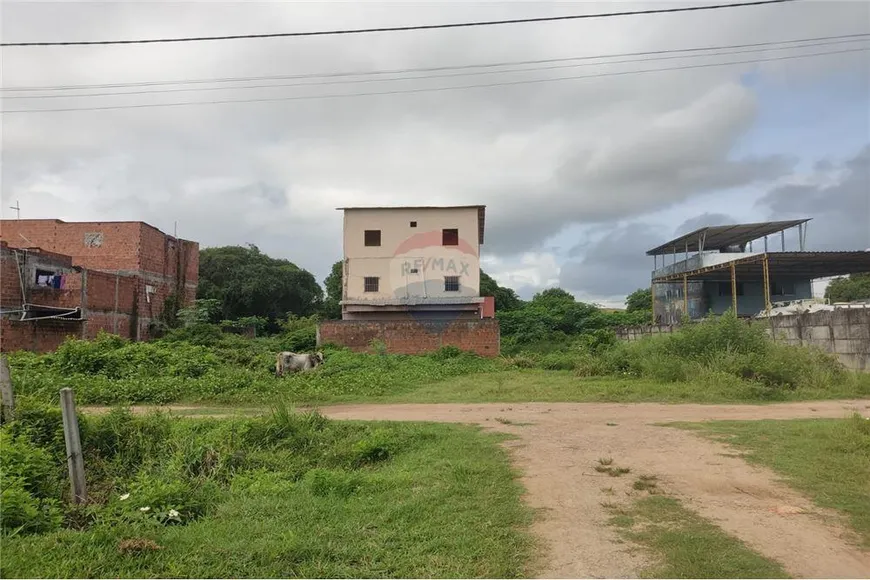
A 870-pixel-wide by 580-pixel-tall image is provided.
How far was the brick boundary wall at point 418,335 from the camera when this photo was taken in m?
22.4

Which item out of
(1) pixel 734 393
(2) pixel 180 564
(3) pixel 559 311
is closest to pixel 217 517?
(2) pixel 180 564

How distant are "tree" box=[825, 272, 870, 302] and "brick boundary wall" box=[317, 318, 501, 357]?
33.8 meters

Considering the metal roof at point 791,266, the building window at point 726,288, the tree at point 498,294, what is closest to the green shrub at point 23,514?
the metal roof at point 791,266

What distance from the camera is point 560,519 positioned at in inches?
178

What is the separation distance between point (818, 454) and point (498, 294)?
4067 centimetres

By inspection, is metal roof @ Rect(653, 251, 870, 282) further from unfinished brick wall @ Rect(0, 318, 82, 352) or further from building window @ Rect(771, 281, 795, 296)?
unfinished brick wall @ Rect(0, 318, 82, 352)

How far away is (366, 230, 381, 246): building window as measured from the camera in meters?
30.0

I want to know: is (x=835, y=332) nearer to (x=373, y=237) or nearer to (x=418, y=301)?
(x=418, y=301)

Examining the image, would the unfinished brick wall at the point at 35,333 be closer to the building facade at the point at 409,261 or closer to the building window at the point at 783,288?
the building facade at the point at 409,261

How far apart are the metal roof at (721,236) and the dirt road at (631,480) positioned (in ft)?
74.8

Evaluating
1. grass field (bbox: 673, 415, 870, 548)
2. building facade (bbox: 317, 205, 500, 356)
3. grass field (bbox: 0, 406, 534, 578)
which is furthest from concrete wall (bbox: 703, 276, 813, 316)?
grass field (bbox: 0, 406, 534, 578)

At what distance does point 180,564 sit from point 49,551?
97cm

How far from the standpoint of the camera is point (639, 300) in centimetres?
5078

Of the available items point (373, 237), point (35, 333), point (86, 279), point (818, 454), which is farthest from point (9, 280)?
point (818, 454)
